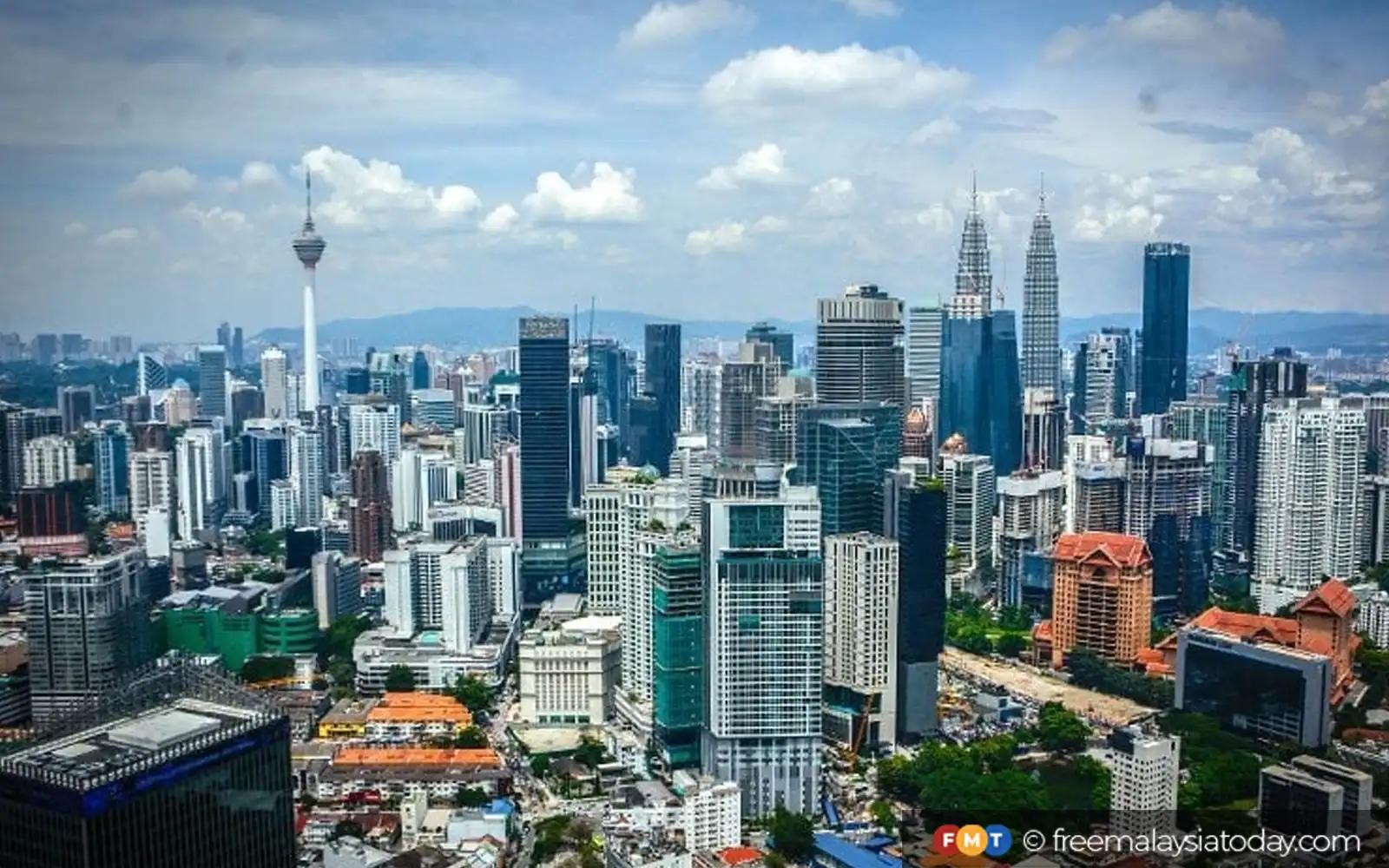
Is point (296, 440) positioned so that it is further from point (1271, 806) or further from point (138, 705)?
point (1271, 806)

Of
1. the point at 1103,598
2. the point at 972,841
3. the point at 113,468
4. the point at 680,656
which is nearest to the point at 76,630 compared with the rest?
the point at 113,468

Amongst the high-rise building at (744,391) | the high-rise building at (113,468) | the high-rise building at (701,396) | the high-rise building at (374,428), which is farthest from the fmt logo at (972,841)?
the high-rise building at (374,428)

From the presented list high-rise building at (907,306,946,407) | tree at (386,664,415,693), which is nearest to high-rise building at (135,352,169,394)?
tree at (386,664,415,693)

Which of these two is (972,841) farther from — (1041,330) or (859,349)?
(1041,330)

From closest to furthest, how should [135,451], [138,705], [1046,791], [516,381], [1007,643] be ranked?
[138,705] → [1046,791] → [1007,643] → [135,451] → [516,381]

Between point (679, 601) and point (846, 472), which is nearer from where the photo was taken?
point (679, 601)

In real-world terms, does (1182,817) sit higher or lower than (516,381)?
lower

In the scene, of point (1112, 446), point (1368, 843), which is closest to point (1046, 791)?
point (1368, 843)
